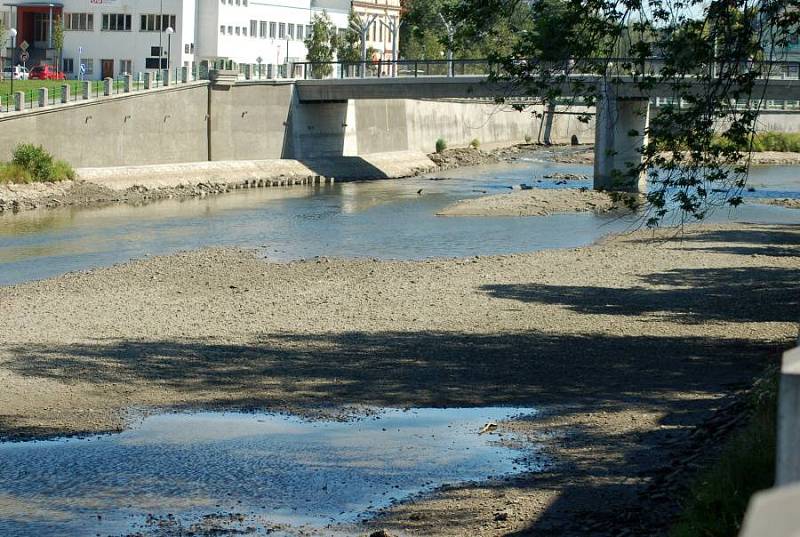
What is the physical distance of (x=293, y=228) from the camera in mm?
45844

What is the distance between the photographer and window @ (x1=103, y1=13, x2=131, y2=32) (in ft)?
294

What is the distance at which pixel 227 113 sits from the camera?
70938 millimetres

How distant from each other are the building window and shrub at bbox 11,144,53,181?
3459cm

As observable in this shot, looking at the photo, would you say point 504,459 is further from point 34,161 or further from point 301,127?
point 301,127

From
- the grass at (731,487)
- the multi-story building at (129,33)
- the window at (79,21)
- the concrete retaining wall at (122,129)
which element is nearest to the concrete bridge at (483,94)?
the concrete retaining wall at (122,129)

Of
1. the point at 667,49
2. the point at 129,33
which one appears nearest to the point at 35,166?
the point at 129,33

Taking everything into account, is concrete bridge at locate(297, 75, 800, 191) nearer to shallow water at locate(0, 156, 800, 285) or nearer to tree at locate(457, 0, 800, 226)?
shallow water at locate(0, 156, 800, 285)

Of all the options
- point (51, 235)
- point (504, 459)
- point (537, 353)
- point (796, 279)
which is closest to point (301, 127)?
point (51, 235)

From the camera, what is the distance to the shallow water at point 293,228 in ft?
126

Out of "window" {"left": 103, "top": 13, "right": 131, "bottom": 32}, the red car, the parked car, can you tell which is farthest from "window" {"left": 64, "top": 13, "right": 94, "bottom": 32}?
the parked car

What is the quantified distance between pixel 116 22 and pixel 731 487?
3408 inches

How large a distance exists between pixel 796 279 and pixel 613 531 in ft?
72.6

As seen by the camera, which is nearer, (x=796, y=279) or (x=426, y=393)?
(x=426, y=393)

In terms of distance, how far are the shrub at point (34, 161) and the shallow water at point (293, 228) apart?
4.28 meters
